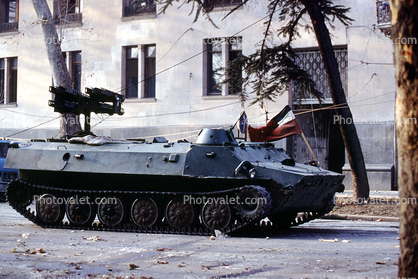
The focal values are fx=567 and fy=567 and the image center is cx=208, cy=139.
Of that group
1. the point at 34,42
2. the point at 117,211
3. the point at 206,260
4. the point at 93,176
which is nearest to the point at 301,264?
the point at 206,260

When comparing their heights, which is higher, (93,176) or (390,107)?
(390,107)

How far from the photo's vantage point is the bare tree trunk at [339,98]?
16.6m

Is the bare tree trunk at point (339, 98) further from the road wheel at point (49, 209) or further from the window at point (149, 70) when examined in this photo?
the window at point (149, 70)

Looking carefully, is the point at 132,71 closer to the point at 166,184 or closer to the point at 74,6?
the point at 74,6

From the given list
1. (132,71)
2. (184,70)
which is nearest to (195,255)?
(184,70)

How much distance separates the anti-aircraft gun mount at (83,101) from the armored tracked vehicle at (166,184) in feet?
2.73

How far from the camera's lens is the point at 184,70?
24.5 m

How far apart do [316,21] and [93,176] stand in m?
8.22

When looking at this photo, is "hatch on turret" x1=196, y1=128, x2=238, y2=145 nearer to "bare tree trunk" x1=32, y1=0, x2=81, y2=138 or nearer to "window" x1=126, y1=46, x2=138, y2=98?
"bare tree trunk" x1=32, y1=0, x2=81, y2=138

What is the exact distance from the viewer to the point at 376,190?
21625 mm

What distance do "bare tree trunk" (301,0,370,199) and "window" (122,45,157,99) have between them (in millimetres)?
10325

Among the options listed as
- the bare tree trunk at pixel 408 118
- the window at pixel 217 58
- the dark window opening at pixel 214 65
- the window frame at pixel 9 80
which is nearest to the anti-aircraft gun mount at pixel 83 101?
the bare tree trunk at pixel 408 118

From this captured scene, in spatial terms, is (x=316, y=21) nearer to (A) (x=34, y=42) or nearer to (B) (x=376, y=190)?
(B) (x=376, y=190)

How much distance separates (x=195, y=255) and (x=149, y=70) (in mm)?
18014
